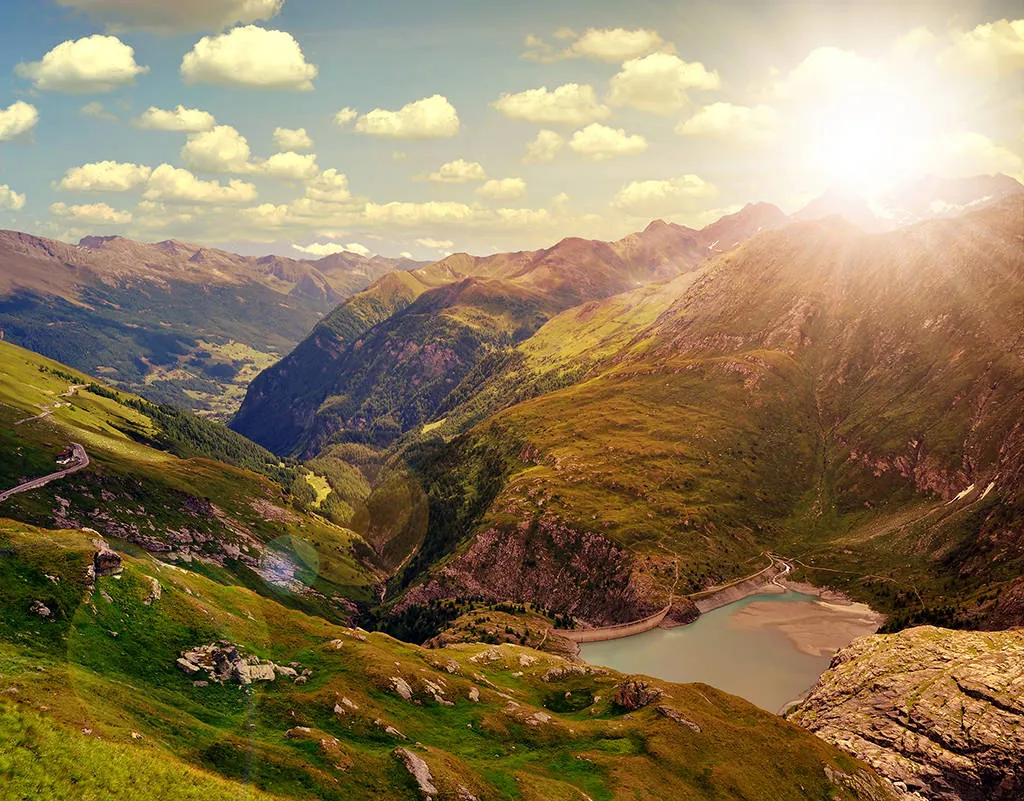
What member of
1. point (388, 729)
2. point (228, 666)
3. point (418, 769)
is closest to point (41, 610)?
point (228, 666)

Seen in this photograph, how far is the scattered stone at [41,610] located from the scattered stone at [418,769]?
42.3m

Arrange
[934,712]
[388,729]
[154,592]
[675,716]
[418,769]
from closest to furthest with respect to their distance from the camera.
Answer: [418,769]
[388,729]
[154,592]
[675,716]
[934,712]

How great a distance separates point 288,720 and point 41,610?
3062 cm

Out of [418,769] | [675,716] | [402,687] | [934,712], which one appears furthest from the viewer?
[934,712]

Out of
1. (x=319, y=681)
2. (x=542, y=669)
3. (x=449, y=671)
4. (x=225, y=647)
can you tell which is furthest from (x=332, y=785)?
(x=542, y=669)

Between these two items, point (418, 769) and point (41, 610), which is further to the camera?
point (41, 610)

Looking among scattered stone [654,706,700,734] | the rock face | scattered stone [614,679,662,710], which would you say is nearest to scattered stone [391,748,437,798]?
scattered stone [654,706,700,734]

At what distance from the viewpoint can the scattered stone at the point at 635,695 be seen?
114 meters

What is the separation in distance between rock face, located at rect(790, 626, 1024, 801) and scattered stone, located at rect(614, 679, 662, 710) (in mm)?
43212

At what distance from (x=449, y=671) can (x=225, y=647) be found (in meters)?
43.8

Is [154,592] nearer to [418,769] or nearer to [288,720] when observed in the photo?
[288,720]

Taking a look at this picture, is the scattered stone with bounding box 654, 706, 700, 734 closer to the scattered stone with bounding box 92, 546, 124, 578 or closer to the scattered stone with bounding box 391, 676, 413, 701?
the scattered stone with bounding box 391, 676, 413, 701

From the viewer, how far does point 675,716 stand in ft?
350

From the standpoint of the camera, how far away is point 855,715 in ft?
453
